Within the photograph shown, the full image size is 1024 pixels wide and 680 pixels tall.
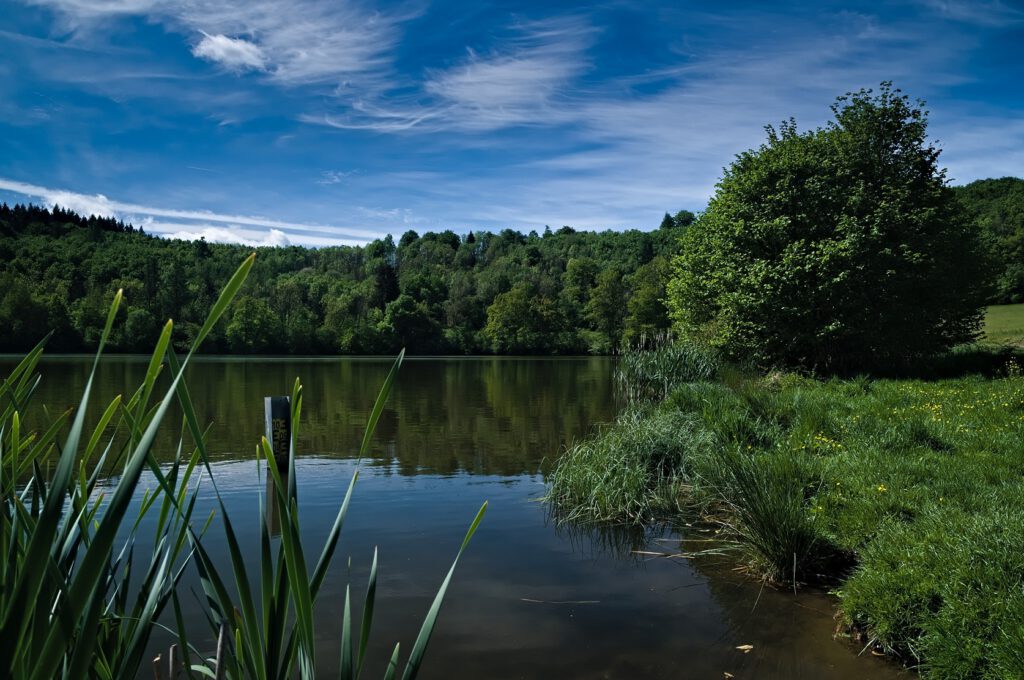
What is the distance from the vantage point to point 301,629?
4.56 feet

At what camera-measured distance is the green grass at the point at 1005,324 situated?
79.6ft

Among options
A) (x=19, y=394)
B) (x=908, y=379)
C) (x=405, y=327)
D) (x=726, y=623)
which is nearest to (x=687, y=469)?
(x=726, y=623)

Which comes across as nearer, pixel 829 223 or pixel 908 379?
pixel 908 379

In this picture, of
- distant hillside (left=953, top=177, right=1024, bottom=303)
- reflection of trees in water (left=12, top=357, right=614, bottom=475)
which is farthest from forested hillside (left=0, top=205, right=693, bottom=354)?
reflection of trees in water (left=12, top=357, right=614, bottom=475)

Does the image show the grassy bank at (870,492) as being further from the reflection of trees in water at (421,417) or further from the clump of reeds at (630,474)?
the reflection of trees in water at (421,417)

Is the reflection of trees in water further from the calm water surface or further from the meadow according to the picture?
the meadow

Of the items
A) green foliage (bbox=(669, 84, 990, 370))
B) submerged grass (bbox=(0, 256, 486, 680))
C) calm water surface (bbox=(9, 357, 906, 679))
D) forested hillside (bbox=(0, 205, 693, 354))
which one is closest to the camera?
submerged grass (bbox=(0, 256, 486, 680))

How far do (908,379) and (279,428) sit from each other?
14.7 m

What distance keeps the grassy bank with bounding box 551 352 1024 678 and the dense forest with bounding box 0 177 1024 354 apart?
5455 centimetres

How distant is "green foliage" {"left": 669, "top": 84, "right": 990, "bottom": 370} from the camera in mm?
16781

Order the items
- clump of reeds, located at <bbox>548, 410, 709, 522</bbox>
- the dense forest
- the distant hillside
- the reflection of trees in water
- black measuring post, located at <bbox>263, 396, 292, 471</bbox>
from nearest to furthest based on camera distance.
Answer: black measuring post, located at <bbox>263, 396, 292, 471</bbox> < clump of reeds, located at <bbox>548, 410, 709, 522</bbox> < the reflection of trees in water < the distant hillside < the dense forest

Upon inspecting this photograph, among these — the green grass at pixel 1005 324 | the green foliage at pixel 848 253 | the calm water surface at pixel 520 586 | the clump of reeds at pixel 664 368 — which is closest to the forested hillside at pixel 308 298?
the green grass at pixel 1005 324

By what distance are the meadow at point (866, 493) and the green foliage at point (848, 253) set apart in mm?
3497

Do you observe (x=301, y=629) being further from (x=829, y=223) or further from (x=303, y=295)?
(x=303, y=295)
